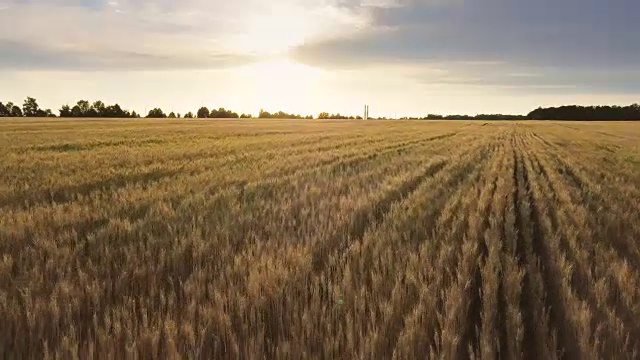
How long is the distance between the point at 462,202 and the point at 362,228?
2.54m

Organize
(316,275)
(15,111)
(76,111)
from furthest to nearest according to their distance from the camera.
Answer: (15,111)
(76,111)
(316,275)

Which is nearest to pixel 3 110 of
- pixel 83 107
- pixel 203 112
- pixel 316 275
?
pixel 83 107

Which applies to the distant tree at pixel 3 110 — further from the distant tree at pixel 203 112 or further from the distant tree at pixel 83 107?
the distant tree at pixel 203 112

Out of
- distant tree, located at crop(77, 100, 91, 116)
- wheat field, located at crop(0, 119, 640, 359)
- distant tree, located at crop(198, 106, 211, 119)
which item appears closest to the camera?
wheat field, located at crop(0, 119, 640, 359)

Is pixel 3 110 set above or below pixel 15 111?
above

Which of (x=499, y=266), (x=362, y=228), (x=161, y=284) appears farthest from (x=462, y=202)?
(x=161, y=284)

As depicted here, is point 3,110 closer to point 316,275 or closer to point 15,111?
point 15,111

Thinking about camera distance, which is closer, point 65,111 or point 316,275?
point 316,275

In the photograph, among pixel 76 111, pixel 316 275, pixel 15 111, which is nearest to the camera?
pixel 316 275

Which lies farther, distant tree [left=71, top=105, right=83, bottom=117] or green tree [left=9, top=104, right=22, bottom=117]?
green tree [left=9, top=104, right=22, bottom=117]

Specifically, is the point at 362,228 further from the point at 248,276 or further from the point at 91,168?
the point at 91,168

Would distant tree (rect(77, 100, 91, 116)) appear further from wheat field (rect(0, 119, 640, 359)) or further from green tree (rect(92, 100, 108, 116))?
wheat field (rect(0, 119, 640, 359))

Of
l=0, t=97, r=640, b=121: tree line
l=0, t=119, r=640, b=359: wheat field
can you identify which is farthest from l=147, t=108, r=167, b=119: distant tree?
l=0, t=119, r=640, b=359: wheat field

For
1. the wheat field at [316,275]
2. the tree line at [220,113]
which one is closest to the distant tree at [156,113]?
the tree line at [220,113]
